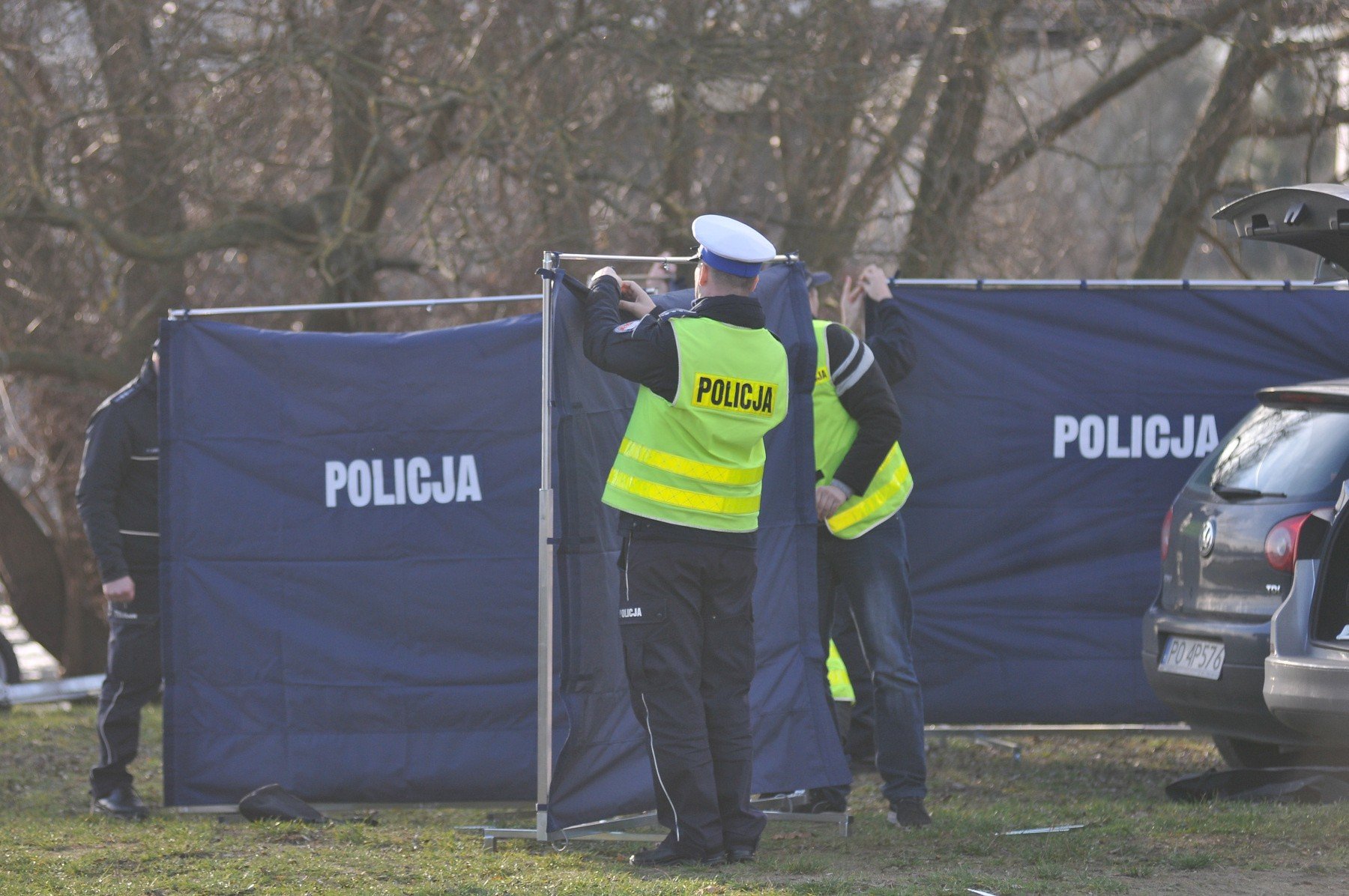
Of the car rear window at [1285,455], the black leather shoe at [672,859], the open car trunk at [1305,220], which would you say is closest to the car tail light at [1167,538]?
the car rear window at [1285,455]

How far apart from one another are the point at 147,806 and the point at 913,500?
150 inches

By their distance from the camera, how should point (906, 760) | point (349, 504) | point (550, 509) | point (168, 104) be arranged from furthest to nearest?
point (168, 104)
point (349, 504)
point (906, 760)
point (550, 509)

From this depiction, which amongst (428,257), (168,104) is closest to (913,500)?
(428,257)

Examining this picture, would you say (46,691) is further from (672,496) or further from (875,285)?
(672,496)

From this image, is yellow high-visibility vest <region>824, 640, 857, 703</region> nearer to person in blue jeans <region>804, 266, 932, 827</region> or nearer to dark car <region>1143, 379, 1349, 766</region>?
person in blue jeans <region>804, 266, 932, 827</region>

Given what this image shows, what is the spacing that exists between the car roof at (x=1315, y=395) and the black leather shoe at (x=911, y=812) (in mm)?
2200

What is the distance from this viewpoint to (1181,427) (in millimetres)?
7516

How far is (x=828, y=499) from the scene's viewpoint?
579 cm

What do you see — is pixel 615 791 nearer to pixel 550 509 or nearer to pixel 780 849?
pixel 780 849

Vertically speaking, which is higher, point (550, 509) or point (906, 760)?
point (550, 509)

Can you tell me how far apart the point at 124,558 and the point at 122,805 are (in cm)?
105

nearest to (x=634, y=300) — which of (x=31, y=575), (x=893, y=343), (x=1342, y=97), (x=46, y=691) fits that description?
(x=893, y=343)

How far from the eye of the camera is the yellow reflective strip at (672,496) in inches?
196

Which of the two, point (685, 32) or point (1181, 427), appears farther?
point (685, 32)
